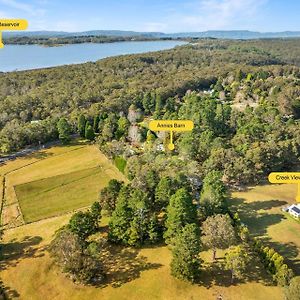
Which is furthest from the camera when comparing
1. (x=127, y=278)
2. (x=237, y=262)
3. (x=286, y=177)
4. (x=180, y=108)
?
(x=180, y=108)

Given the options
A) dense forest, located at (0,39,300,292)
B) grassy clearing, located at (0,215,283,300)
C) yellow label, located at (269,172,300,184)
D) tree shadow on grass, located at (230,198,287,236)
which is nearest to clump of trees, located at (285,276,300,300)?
grassy clearing, located at (0,215,283,300)

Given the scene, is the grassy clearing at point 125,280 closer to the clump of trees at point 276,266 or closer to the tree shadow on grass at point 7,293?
the tree shadow on grass at point 7,293

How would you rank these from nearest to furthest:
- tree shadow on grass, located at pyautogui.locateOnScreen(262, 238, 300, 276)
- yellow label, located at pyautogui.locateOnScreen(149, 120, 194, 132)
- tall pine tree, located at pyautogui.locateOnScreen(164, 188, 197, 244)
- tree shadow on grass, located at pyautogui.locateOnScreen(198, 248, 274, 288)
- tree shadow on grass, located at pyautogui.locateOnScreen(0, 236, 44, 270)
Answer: yellow label, located at pyautogui.locateOnScreen(149, 120, 194, 132), tree shadow on grass, located at pyautogui.locateOnScreen(198, 248, 274, 288), tree shadow on grass, located at pyautogui.locateOnScreen(262, 238, 300, 276), tree shadow on grass, located at pyautogui.locateOnScreen(0, 236, 44, 270), tall pine tree, located at pyautogui.locateOnScreen(164, 188, 197, 244)

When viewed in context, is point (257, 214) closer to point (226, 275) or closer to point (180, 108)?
point (226, 275)

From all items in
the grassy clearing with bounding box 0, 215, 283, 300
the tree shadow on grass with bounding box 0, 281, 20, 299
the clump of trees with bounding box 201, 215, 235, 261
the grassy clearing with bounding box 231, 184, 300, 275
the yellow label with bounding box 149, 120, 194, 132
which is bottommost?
the tree shadow on grass with bounding box 0, 281, 20, 299

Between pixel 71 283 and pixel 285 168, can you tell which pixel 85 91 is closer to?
pixel 285 168

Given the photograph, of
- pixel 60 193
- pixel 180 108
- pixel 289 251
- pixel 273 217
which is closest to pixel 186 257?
pixel 289 251

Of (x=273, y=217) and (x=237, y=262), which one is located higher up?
(x=237, y=262)

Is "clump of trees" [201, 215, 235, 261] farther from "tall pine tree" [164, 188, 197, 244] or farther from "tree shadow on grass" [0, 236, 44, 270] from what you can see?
"tree shadow on grass" [0, 236, 44, 270]
